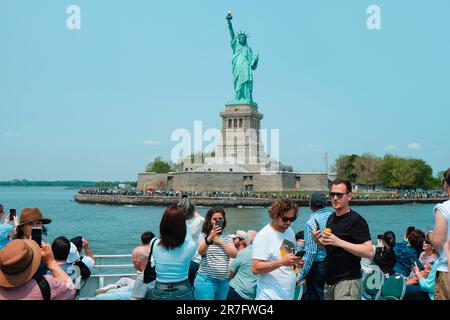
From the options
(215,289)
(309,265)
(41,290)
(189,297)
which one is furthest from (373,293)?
(41,290)

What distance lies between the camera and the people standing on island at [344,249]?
3871mm

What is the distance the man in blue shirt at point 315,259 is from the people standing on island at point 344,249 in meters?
0.35

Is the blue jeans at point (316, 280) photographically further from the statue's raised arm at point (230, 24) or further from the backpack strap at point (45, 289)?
the statue's raised arm at point (230, 24)

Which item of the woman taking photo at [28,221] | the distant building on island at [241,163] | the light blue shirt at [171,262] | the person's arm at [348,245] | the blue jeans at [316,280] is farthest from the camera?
the distant building on island at [241,163]

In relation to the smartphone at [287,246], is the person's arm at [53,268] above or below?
below

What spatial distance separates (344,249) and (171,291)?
1.42 meters

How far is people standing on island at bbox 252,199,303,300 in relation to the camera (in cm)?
396

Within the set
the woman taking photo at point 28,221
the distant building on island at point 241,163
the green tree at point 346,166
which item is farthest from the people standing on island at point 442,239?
the green tree at point 346,166

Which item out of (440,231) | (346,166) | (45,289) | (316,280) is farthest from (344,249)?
(346,166)

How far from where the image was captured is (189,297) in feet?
13.0

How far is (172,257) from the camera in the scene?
3.94 m

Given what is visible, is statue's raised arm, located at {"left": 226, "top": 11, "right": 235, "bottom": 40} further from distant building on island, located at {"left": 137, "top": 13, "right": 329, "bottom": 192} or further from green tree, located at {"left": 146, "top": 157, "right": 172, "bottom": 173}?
green tree, located at {"left": 146, "top": 157, "right": 172, "bottom": 173}

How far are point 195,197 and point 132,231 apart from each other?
72.5ft
